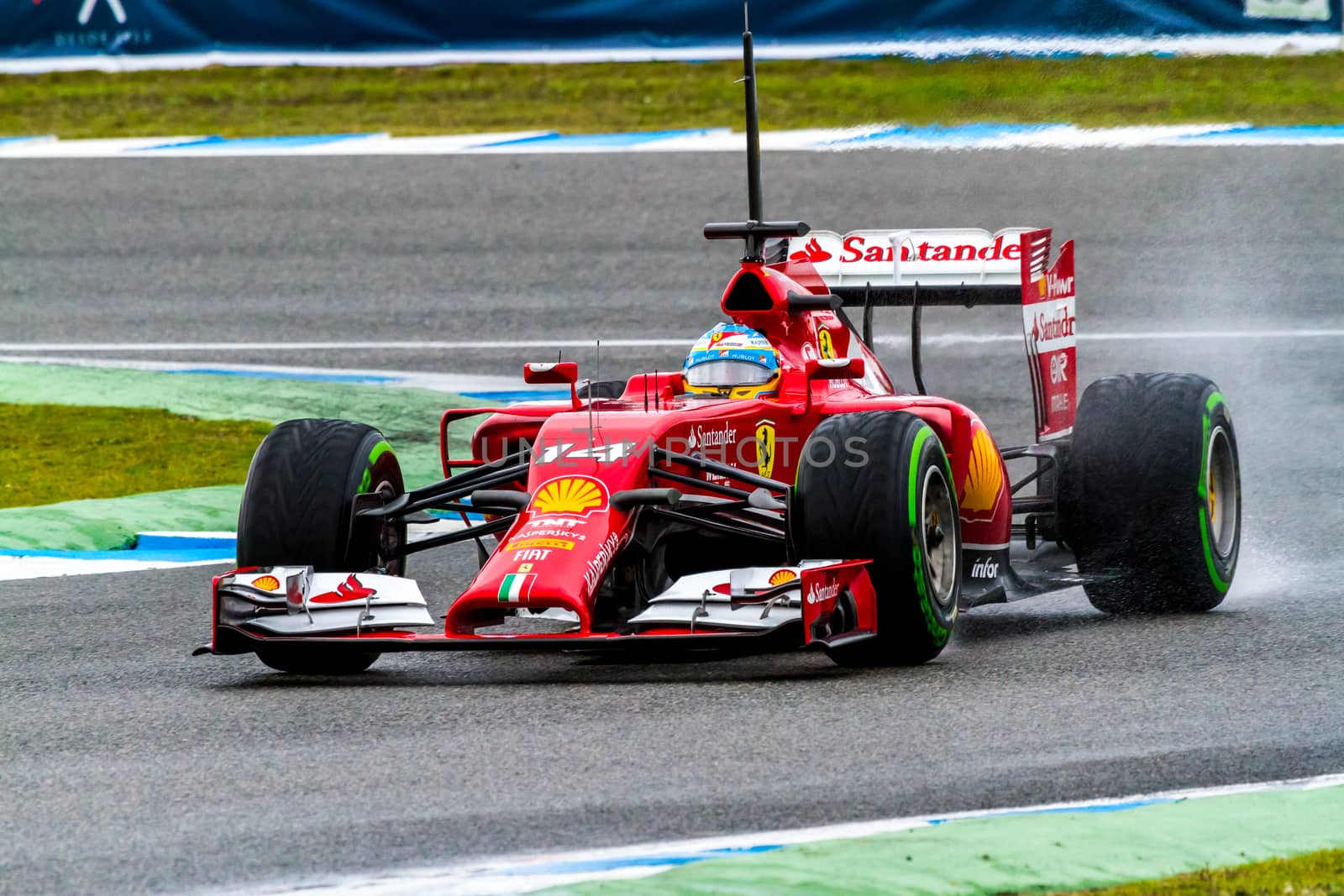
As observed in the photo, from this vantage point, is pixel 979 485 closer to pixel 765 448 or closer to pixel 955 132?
pixel 765 448

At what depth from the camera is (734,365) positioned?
7898 mm

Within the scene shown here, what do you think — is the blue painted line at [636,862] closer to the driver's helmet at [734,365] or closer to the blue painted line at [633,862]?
the blue painted line at [633,862]

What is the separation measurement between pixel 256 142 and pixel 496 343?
593cm

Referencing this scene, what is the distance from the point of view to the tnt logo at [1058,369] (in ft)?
27.9

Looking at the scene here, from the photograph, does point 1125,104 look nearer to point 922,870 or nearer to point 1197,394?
point 1197,394

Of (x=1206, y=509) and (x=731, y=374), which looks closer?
(x=731, y=374)

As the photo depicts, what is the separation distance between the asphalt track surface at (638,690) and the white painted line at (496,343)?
0.16 m

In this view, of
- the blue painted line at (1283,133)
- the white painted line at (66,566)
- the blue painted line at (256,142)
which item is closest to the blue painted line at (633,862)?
the white painted line at (66,566)

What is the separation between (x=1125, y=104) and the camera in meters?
15.6

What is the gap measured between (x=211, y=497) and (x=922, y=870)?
6.52 m

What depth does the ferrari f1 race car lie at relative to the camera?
262 inches

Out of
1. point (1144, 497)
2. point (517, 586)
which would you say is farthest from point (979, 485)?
point (517, 586)

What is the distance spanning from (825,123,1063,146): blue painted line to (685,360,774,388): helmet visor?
5.50 m

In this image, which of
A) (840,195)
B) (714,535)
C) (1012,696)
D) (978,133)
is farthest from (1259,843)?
(840,195)
